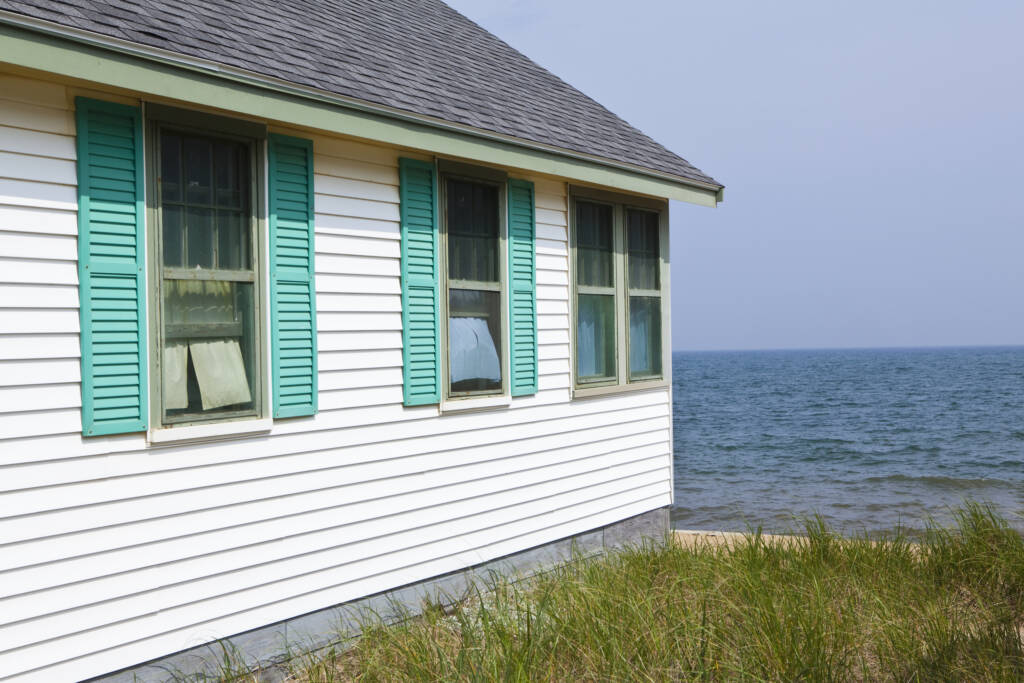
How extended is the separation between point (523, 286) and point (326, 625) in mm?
3371

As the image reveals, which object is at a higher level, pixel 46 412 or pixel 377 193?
pixel 377 193

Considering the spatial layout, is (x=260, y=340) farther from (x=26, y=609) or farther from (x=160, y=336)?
(x=26, y=609)

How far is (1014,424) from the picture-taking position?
Answer: 36969mm

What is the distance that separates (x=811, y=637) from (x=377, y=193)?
416 cm

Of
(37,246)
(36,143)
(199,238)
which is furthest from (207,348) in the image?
(36,143)

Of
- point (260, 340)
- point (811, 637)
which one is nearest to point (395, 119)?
point (260, 340)

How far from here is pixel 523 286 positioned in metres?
8.27

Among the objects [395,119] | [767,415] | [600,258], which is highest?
[395,119]

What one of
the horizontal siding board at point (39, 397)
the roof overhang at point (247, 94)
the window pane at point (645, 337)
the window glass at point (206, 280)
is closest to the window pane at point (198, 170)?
the window glass at point (206, 280)

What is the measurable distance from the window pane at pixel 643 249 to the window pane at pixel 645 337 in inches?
7.4

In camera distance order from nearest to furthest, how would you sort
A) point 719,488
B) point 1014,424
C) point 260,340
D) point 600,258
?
point 260,340 < point 600,258 < point 719,488 < point 1014,424

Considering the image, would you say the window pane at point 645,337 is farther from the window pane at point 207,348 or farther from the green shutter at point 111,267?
the green shutter at point 111,267

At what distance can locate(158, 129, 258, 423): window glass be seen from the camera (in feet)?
18.1

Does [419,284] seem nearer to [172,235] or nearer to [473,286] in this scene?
[473,286]
